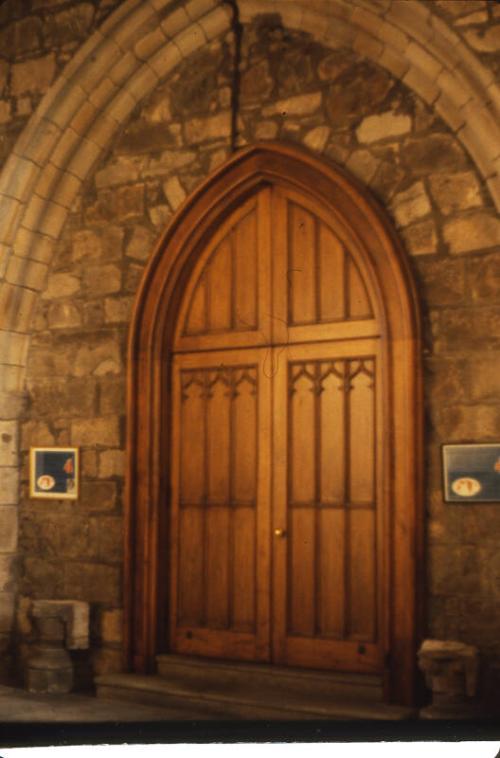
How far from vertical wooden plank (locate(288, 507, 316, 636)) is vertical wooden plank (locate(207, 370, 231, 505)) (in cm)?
43

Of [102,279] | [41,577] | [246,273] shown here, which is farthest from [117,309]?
[41,577]

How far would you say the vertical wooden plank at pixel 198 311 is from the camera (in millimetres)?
5691

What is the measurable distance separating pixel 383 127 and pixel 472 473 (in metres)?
1.69

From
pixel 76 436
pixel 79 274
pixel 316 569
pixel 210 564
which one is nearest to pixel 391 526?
pixel 316 569

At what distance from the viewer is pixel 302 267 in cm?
540

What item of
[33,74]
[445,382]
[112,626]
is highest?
[33,74]

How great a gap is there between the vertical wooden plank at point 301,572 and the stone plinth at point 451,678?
80 cm

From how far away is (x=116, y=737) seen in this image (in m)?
4.63

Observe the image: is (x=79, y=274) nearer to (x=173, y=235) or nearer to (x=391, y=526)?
(x=173, y=235)


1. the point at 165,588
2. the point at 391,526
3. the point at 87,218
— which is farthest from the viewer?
the point at 87,218

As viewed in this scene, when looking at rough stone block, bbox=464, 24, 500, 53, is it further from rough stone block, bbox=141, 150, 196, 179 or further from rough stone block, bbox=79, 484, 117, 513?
rough stone block, bbox=79, 484, 117, 513

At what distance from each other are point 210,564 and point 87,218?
6.65 ft

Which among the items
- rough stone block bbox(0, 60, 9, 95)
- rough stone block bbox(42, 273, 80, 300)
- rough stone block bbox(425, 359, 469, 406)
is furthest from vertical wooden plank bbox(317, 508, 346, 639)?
rough stone block bbox(0, 60, 9, 95)

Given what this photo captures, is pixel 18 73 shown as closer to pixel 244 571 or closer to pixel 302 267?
pixel 302 267
